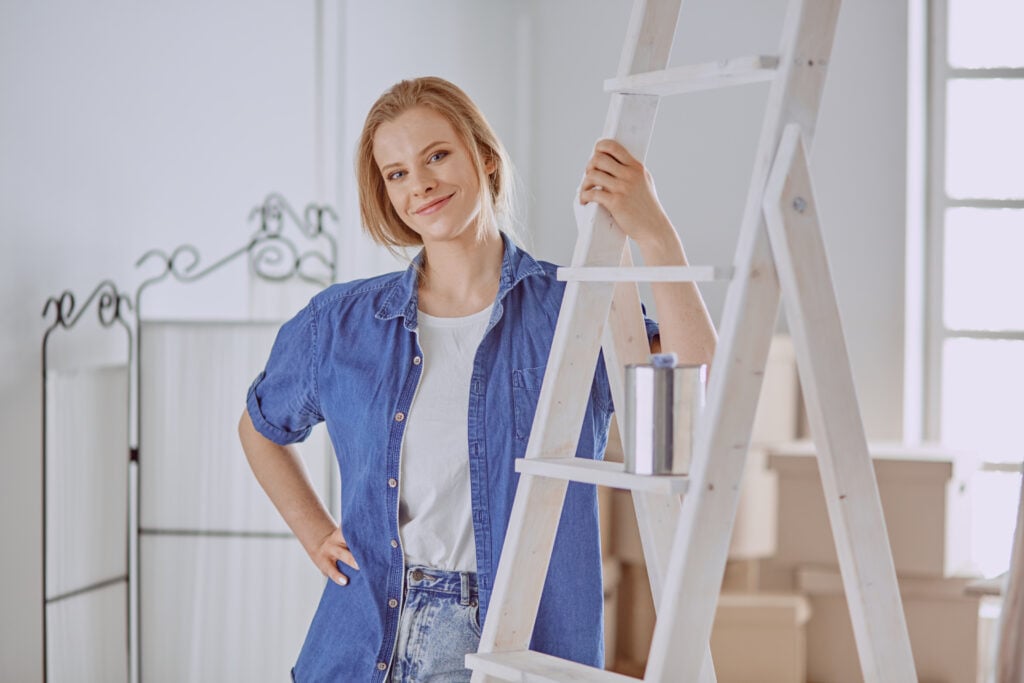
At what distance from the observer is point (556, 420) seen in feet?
5.16

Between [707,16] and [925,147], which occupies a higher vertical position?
[707,16]

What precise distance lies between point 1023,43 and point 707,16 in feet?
3.54

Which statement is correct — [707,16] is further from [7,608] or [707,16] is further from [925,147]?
[7,608]

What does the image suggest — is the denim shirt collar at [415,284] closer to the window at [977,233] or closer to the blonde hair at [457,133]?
the blonde hair at [457,133]

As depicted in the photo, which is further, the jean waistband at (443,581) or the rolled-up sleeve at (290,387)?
the rolled-up sleeve at (290,387)

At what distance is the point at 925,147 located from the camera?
13.9ft

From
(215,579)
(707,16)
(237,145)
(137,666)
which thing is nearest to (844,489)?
(215,579)

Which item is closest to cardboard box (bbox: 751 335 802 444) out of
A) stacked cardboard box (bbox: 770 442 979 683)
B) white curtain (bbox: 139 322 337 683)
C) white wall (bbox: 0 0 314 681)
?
stacked cardboard box (bbox: 770 442 979 683)

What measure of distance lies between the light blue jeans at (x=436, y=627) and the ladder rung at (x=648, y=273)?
1.45 ft

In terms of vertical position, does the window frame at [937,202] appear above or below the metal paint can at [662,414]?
above

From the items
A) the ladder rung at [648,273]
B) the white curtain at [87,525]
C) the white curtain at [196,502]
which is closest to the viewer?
the ladder rung at [648,273]

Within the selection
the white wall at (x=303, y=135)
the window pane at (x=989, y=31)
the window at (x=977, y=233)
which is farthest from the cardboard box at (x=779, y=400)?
the window pane at (x=989, y=31)

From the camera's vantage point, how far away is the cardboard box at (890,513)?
352 cm

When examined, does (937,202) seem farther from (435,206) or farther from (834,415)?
(834,415)
